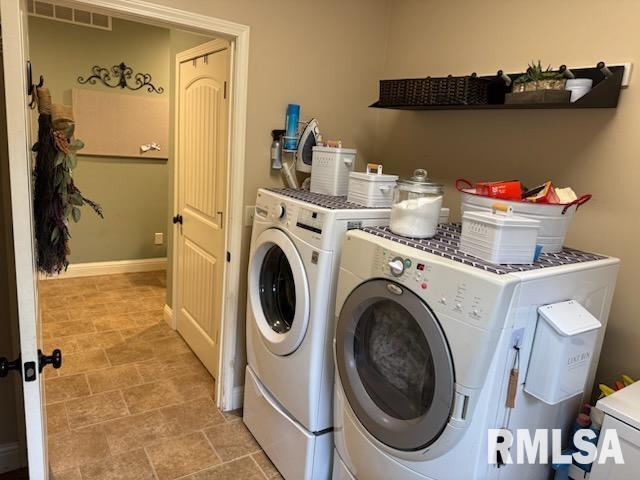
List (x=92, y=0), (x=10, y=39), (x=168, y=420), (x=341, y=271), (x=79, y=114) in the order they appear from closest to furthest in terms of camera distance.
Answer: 1. (x=10, y=39)
2. (x=341, y=271)
3. (x=92, y=0)
4. (x=168, y=420)
5. (x=79, y=114)

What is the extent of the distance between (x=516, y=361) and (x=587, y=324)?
0.25 m

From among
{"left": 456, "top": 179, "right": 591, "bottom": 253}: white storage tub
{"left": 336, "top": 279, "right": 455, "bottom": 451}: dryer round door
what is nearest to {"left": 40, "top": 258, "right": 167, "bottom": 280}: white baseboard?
{"left": 336, "top": 279, "right": 455, "bottom": 451}: dryer round door

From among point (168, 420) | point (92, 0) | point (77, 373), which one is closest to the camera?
point (92, 0)

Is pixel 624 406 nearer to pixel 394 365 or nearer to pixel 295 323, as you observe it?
pixel 394 365

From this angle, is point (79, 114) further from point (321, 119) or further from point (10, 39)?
point (10, 39)

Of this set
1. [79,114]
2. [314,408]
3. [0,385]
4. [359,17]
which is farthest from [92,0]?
[79,114]

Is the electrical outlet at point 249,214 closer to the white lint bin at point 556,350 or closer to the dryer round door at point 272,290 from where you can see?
the dryer round door at point 272,290

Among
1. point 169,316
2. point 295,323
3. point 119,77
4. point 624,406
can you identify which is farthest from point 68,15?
point 624,406

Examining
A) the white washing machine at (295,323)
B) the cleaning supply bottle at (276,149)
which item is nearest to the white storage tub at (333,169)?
the white washing machine at (295,323)

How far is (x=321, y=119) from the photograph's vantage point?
2.54 metres

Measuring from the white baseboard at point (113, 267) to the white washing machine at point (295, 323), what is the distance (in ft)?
9.69

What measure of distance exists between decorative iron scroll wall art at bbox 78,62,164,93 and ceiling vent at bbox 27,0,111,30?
14.0 inches

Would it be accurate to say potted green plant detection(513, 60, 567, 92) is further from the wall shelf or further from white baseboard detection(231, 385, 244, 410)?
white baseboard detection(231, 385, 244, 410)

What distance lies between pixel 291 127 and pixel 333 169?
1.10 ft
